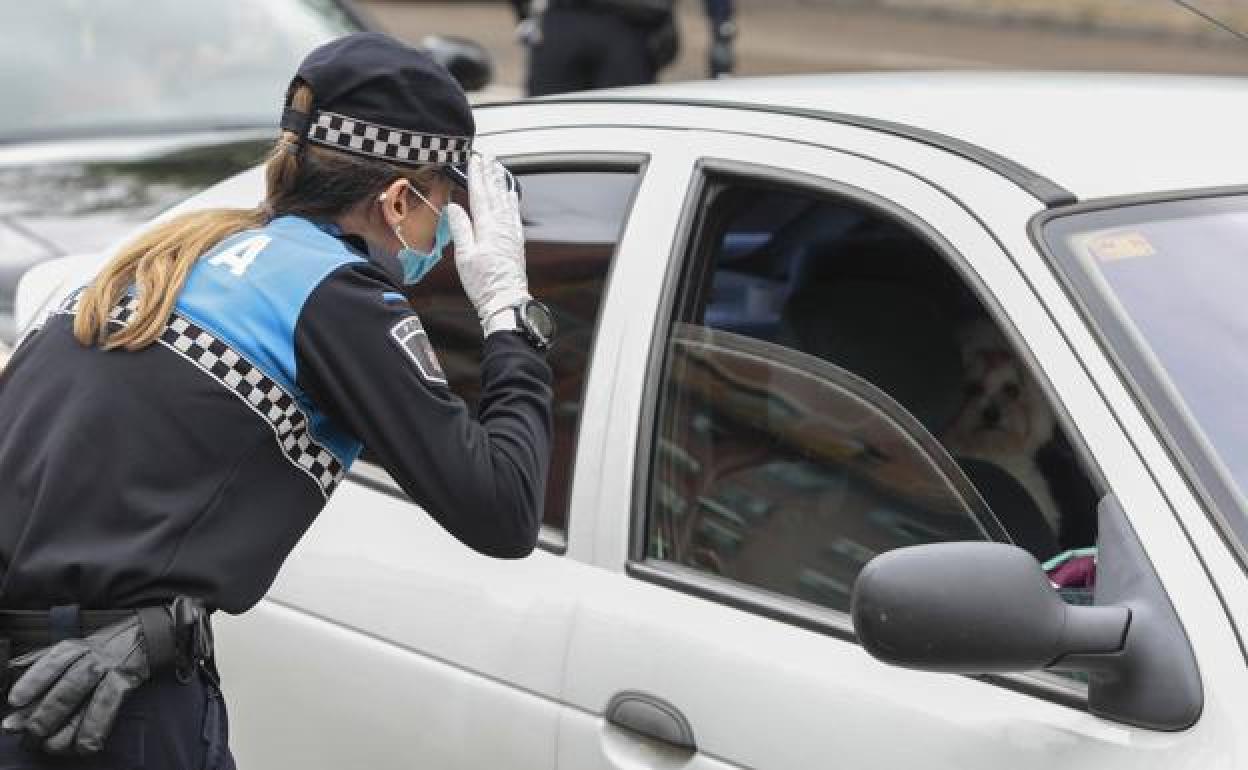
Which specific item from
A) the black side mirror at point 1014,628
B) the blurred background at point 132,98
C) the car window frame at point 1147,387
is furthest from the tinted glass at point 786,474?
the blurred background at point 132,98

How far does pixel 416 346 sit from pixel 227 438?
245 millimetres

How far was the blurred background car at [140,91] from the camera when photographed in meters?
5.89

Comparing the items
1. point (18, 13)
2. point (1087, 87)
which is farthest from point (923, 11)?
point (1087, 87)

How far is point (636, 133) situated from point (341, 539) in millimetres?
762

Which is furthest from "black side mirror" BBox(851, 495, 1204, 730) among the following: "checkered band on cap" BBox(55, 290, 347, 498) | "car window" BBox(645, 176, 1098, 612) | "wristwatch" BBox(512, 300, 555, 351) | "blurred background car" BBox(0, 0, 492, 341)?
"blurred background car" BBox(0, 0, 492, 341)

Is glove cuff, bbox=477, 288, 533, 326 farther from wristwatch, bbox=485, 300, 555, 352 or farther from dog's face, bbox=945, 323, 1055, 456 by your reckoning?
dog's face, bbox=945, 323, 1055, 456

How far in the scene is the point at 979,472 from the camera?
2902mm

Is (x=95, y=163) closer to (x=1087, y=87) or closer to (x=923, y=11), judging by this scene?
(x=1087, y=87)

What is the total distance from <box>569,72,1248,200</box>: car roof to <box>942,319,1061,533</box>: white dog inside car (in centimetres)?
26

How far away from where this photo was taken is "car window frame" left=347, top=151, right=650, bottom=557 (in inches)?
120

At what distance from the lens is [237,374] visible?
2.48m

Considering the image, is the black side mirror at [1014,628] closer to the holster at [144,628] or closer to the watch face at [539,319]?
the watch face at [539,319]

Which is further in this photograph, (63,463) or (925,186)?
(925,186)

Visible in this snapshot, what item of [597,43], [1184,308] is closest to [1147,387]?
[1184,308]
